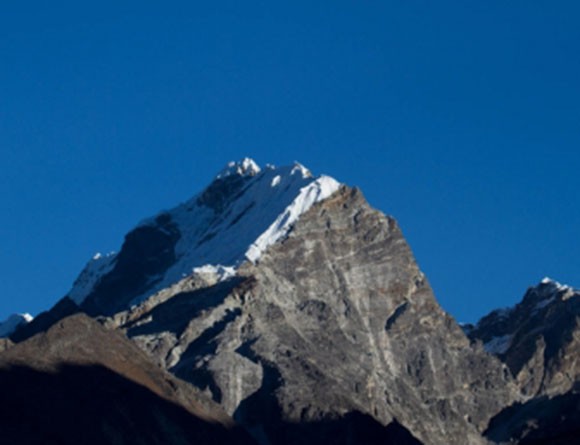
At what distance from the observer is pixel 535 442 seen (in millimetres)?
161750

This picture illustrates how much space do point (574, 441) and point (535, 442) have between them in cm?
612

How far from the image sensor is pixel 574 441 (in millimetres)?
156000
